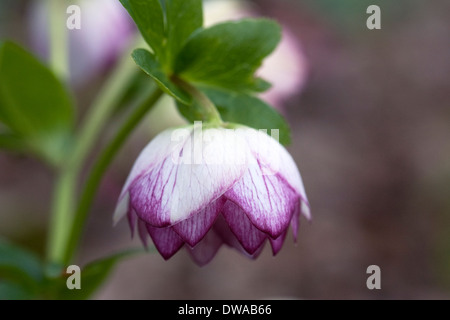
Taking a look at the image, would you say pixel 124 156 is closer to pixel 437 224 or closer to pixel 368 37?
pixel 437 224

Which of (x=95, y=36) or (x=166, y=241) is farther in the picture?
(x=95, y=36)

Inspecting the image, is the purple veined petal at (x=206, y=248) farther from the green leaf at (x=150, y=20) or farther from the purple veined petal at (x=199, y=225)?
the green leaf at (x=150, y=20)

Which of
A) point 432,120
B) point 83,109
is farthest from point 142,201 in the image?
point 432,120

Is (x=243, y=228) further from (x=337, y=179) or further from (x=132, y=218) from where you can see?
(x=337, y=179)

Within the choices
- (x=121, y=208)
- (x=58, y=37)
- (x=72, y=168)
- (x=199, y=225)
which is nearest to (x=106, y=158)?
(x=121, y=208)

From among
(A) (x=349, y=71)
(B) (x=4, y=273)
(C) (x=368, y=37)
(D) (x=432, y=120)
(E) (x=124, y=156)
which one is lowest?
(B) (x=4, y=273)

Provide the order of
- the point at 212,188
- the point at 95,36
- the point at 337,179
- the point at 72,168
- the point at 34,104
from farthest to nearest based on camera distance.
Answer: the point at 337,179
the point at 95,36
the point at 72,168
the point at 34,104
the point at 212,188

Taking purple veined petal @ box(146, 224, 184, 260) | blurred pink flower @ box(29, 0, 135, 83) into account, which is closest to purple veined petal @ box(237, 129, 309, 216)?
purple veined petal @ box(146, 224, 184, 260)
